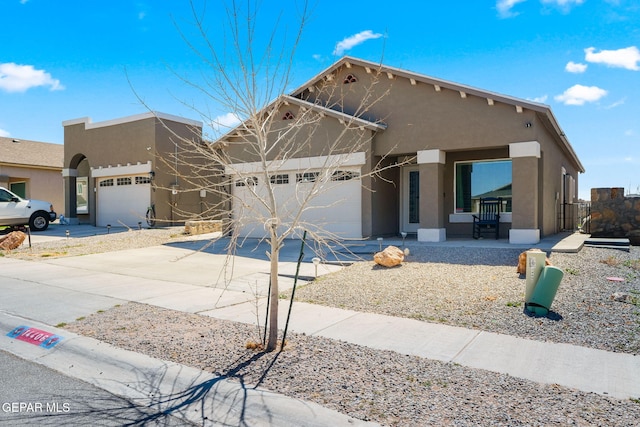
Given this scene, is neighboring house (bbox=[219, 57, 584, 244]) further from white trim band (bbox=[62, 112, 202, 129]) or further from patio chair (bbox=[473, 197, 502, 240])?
white trim band (bbox=[62, 112, 202, 129])

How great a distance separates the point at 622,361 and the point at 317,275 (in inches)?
246

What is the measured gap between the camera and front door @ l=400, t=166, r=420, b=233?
16.7m

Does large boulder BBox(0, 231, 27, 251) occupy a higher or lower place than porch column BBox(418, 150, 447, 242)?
lower

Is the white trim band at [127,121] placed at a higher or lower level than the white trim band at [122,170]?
higher

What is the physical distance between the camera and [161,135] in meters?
22.8

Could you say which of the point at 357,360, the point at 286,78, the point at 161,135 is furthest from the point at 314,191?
the point at 161,135

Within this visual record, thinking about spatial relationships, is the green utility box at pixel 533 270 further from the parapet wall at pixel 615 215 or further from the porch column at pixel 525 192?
the parapet wall at pixel 615 215

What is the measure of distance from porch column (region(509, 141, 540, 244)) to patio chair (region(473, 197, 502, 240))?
5.04ft

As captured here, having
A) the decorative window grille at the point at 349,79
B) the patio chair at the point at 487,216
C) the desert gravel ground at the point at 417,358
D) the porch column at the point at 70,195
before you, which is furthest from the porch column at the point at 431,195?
the porch column at the point at 70,195

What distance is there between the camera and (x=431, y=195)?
14477 mm

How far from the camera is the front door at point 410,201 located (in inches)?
659

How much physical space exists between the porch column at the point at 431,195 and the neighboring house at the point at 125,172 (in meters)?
10.6

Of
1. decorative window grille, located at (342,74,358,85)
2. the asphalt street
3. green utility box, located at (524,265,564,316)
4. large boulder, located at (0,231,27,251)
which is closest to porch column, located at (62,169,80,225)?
large boulder, located at (0,231,27,251)

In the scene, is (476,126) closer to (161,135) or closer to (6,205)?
(161,135)
